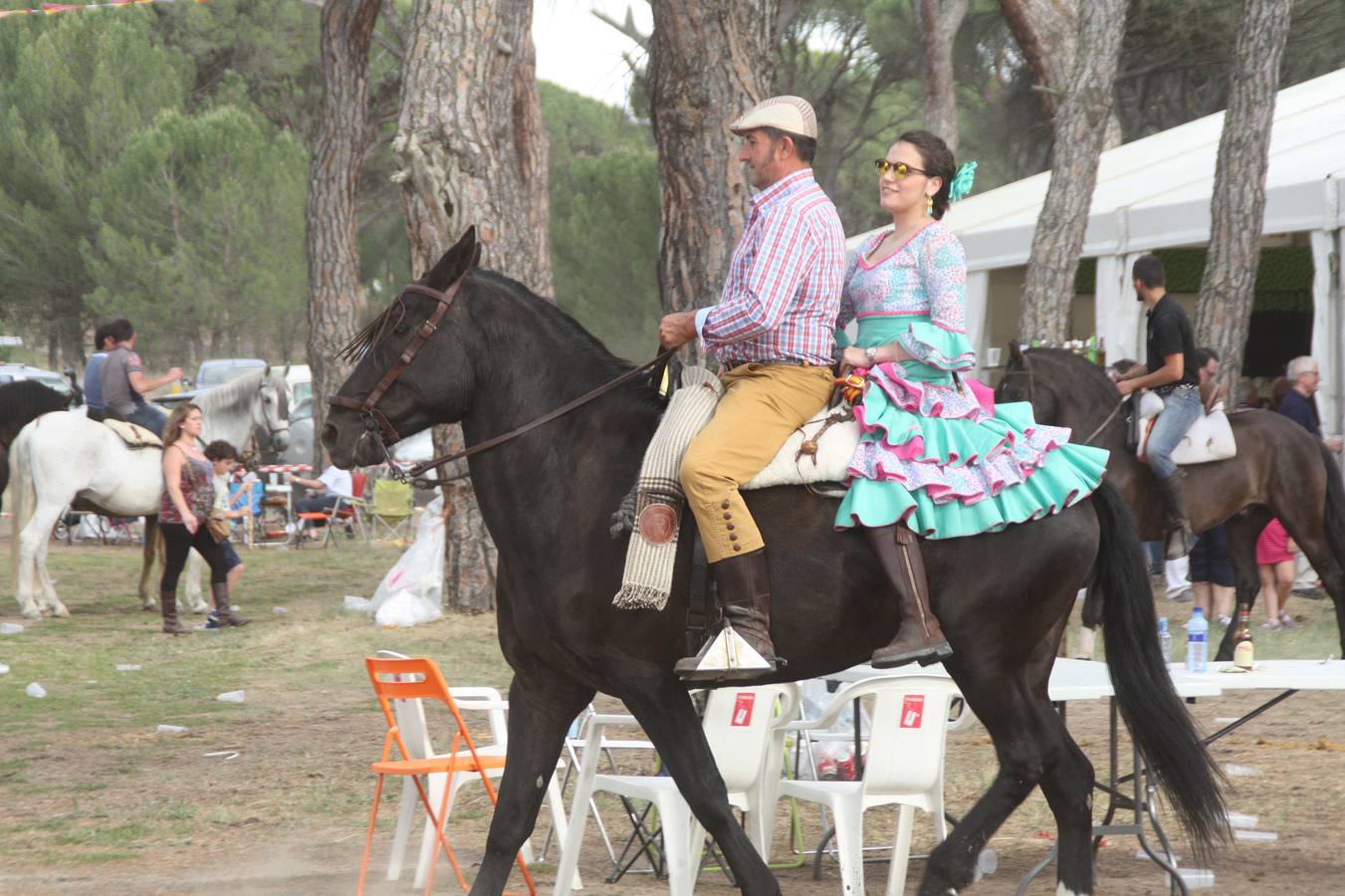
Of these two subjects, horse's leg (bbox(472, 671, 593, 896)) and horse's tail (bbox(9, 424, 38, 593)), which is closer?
horse's leg (bbox(472, 671, 593, 896))

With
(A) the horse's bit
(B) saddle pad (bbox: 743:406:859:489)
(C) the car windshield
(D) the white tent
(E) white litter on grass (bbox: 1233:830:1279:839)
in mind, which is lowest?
(E) white litter on grass (bbox: 1233:830:1279:839)

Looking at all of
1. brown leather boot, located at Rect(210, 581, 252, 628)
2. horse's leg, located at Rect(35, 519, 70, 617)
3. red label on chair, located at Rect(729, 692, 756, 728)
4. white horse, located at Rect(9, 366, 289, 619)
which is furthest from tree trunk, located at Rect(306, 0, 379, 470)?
red label on chair, located at Rect(729, 692, 756, 728)

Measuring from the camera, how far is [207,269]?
37.8m

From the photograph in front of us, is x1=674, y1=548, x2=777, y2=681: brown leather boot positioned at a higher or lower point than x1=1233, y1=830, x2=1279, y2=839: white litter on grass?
higher

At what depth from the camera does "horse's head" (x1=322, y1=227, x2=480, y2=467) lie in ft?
15.5

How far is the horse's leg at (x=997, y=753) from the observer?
472 cm

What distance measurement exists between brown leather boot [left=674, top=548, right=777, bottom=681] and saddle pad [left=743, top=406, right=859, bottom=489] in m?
0.23

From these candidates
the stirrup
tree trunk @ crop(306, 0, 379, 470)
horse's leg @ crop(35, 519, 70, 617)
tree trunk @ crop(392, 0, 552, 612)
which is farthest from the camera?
tree trunk @ crop(306, 0, 379, 470)

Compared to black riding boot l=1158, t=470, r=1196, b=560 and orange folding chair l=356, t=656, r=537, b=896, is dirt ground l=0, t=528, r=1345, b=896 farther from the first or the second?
black riding boot l=1158, t=470, r=1196, b=560

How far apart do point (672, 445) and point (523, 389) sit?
23.1 inches

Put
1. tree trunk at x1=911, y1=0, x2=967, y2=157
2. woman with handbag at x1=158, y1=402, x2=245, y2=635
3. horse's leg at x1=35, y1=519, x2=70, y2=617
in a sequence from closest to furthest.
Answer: woman with handbag at x1=158, y1=402, x2=245, y2=635
horse's leg at x1=35, y1=519, x2=70, y2=617
tree trunk at x1=911, y1=0, x2=967, y2=157

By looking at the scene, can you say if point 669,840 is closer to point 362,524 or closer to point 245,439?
point 245,439

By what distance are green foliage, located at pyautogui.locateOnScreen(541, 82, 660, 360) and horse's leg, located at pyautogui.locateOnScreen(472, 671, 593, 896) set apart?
3202 cm

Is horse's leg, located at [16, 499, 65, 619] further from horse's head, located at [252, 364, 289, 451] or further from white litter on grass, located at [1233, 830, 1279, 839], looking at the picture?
white litter on grass, located at [1233, 830, 1279, 839]
